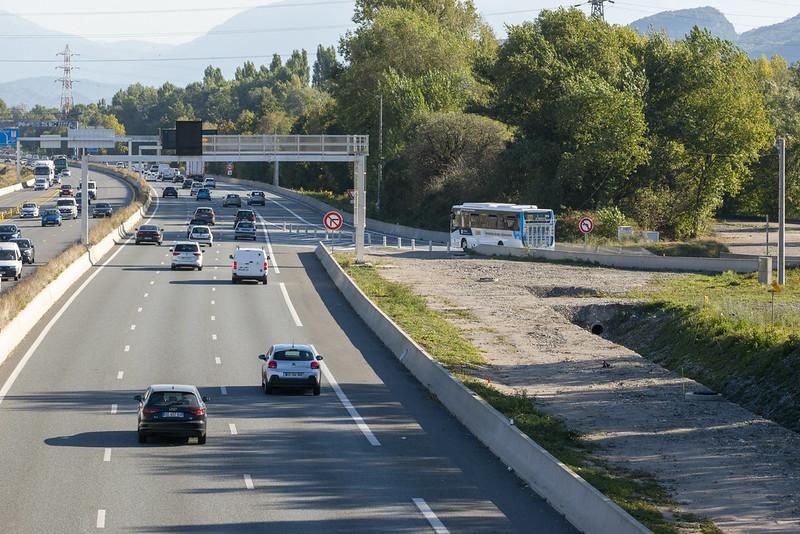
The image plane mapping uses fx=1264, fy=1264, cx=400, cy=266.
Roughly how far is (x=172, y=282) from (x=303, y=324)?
15.7 meters

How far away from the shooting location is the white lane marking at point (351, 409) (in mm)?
29516

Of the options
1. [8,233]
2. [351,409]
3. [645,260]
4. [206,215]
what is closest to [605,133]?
[645,260]

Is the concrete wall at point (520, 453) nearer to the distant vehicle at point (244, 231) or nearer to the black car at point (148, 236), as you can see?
the black car at point (148, 236)

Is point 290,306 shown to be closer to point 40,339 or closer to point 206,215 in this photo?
point 40,339

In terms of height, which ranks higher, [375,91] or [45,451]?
[375,91]

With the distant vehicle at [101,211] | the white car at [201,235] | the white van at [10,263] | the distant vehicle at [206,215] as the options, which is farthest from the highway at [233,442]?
the distant vehicle at [101,211]

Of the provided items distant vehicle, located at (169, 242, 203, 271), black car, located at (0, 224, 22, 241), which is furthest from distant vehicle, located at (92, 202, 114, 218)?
distant vehicle, located at (169, 242, 203, 271)

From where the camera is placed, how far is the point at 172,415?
27812 millimetres

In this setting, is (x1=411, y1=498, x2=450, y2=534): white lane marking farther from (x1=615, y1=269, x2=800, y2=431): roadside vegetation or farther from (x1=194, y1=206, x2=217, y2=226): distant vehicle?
(x1=194, y1=206, x2=217, y2=226): distant vehicle

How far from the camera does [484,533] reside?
823 inches

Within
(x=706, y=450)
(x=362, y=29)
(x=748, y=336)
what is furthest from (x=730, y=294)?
(x=362, y=29)

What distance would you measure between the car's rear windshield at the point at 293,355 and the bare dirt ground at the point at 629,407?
5.88 m

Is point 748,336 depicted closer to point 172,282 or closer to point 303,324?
point 303,324

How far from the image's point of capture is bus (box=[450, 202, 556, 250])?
8375 cm
